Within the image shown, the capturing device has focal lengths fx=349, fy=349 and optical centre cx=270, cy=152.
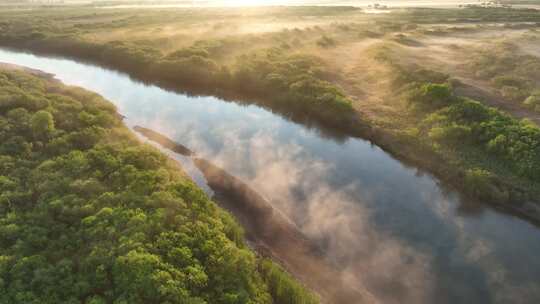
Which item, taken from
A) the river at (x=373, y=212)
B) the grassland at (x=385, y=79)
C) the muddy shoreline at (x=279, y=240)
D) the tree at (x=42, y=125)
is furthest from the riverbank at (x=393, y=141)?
the tree at (x=42, y=125)

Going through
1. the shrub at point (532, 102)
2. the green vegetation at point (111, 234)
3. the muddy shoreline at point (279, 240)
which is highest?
the shrub at point (532, 102)

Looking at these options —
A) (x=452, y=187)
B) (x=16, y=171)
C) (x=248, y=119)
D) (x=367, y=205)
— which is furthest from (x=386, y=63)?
(x=16, y=171)

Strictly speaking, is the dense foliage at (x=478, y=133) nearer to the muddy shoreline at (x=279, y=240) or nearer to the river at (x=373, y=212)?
the river at (x=373, y=212)

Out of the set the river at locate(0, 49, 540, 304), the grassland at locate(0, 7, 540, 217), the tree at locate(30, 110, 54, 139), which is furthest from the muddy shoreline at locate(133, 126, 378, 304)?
the grassland at locate(0, 7, 540, 217)

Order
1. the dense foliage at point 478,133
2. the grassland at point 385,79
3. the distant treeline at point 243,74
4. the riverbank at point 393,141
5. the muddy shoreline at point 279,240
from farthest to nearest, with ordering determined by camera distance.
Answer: the distant treeline at point 243,74
the grassland at point 385,79
the dense foliage at point 478,133
the riverbank at point 393,141
the muddy shoreline at point 279,240

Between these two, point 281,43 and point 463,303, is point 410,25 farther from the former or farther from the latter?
point 463,303

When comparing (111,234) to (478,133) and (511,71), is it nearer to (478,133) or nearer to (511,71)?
(478,133)
